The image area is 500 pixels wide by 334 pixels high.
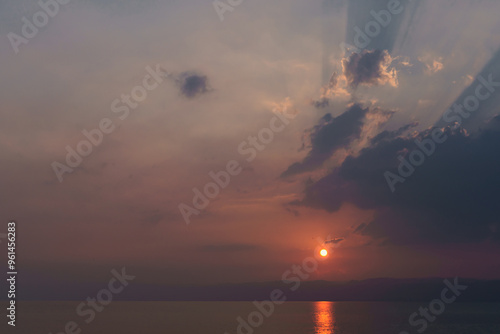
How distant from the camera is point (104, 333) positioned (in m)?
126

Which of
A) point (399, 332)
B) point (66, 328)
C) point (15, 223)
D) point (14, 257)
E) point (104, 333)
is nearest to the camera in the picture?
point (14, 257)

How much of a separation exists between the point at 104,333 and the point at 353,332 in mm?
81561

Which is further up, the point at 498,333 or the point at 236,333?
the point at 236,333

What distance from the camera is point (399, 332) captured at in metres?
136

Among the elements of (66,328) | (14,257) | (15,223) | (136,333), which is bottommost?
(14,257)

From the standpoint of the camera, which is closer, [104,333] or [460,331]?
[104,333]

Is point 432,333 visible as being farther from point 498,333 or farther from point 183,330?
point 183,330

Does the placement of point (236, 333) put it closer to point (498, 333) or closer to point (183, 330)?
point (183, 330)

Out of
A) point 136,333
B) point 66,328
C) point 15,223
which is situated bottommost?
point 15,223

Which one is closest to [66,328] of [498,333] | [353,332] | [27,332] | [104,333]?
[27,332]

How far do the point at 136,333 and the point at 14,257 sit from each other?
92769 mm

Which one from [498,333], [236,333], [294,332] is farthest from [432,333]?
[236,333]

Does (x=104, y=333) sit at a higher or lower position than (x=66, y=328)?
lower

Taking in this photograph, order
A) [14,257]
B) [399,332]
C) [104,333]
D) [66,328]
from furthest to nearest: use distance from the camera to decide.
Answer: [66,328] → [399,332] → [104,333] → [14,257]
